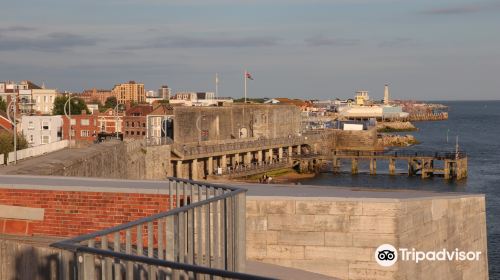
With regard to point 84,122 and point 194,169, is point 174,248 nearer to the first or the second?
point 194,169

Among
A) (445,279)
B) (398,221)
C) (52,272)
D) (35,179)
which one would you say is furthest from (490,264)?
(52,272)

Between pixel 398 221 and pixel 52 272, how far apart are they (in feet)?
22.8

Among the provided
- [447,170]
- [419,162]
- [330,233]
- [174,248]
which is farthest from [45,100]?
[174,248]

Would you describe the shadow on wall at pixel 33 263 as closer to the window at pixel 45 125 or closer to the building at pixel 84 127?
the window at pixel 45 125

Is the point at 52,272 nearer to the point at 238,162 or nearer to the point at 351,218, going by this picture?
the point at 351,218

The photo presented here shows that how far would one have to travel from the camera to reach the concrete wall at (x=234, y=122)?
7234 cm

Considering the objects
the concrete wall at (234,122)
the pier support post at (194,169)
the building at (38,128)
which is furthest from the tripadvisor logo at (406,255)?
the building at (38,128)

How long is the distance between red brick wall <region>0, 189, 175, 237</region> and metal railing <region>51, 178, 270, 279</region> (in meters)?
1.22

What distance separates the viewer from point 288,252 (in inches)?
540

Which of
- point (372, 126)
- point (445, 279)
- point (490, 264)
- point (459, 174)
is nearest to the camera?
point (445, 279)

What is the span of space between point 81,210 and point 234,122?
2726 inches

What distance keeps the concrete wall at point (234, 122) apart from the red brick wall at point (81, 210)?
185 ft

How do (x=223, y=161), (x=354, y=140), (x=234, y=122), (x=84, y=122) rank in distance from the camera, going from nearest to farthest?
(x=223, y=161)
(x=84, y=122)
(x=234, y=122)
(x=354, y=140)

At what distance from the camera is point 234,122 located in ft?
272
